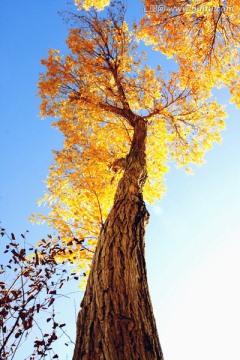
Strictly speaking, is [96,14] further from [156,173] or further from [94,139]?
[156,173]

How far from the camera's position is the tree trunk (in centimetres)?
216

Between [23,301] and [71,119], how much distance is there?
569 cm

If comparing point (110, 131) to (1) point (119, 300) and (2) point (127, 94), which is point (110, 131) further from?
(1) point (119, 300)

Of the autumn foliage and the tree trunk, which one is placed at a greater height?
the autumn foliage

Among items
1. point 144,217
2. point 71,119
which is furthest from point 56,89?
point 144,217

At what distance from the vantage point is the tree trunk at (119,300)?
7.07 ft

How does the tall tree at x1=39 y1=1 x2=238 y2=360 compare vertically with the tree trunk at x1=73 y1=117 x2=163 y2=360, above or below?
above

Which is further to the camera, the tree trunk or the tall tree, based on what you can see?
the tall tree

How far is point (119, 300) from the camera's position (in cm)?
254

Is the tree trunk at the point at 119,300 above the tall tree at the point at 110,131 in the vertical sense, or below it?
below

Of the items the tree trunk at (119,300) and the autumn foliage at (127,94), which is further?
the autumn foliage at (127,94)

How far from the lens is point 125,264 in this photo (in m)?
2.96

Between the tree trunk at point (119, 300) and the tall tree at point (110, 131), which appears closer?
the tree trunk at point (119, 300)

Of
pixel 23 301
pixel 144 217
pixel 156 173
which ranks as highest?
pixel 156 173
